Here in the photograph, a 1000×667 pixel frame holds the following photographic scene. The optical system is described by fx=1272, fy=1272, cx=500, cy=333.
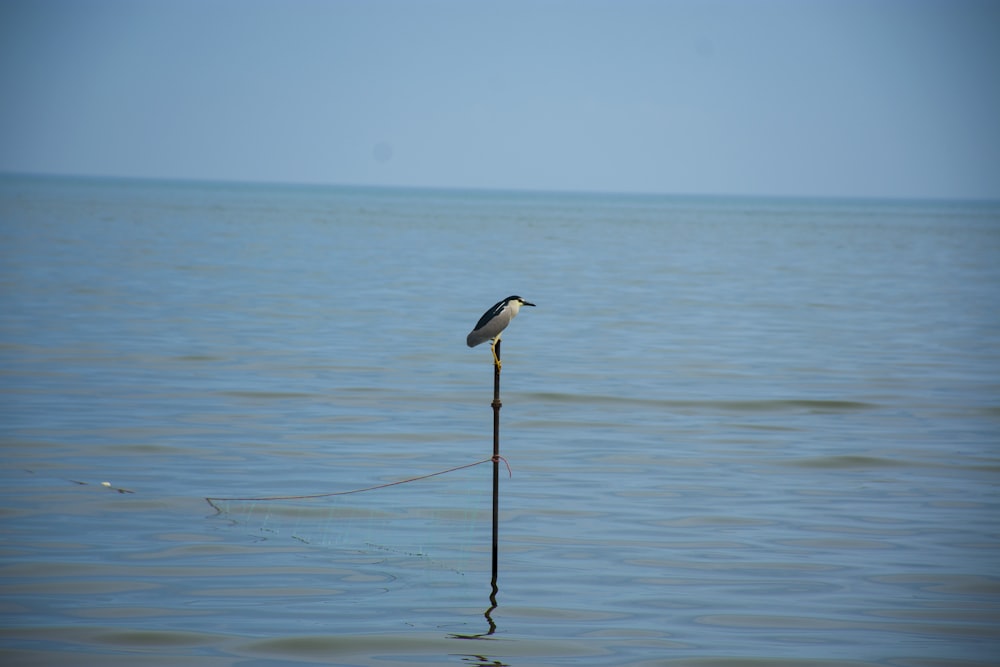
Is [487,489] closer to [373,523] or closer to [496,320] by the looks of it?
[373,523]

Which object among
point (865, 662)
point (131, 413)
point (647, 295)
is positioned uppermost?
point (647, 295)

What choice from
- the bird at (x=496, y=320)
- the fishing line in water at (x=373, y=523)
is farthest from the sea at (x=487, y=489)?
the bird at (x=496, y=320)

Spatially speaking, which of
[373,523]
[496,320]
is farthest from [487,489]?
[496,320]

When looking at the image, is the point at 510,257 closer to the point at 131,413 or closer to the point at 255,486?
the point at 131,413

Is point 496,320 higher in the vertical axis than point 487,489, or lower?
higher

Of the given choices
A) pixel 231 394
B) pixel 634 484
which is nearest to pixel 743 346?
pixel 231 394

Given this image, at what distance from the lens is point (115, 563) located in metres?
11.2

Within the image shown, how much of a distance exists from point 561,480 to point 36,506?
5796mm

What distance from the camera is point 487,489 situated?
1478 centimetres

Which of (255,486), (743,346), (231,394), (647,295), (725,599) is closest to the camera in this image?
(725,599)

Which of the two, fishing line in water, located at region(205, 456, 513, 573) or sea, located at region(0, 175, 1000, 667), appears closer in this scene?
sea, located at region(0, 175, 1000, 667)

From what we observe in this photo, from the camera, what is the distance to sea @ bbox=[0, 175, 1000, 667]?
991 cm

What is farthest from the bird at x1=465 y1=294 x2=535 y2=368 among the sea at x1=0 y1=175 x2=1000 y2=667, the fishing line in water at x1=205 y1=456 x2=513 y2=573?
the sea at x1=0 y1=175 x2=1000 y2=667

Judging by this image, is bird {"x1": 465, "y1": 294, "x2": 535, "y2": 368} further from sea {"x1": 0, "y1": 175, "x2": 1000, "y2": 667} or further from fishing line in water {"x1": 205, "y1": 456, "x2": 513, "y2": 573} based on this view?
sea {"x1": 0, "y1": 175, "x2": 1000, "y2": 667}
